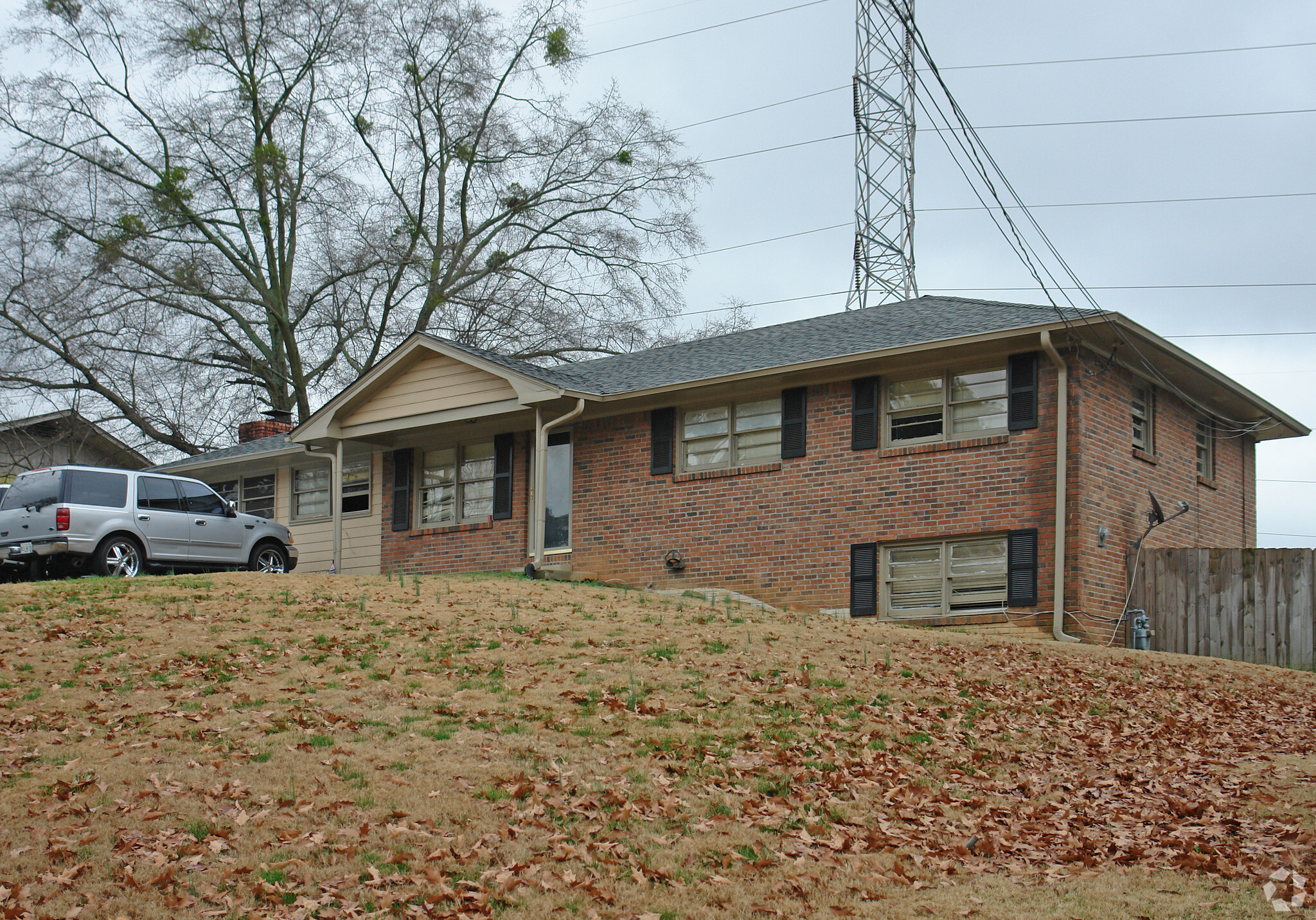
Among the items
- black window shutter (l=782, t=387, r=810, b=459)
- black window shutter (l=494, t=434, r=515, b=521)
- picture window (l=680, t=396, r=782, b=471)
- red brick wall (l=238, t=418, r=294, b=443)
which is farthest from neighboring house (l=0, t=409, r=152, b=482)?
black window shutter (l=782, t=387, r=810, b=459)

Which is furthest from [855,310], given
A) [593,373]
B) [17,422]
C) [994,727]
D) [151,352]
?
[17,422]

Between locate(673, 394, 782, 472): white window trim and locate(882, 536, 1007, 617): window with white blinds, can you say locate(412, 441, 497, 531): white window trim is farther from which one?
locate(882, 536, 1007, 617): window with white blinds

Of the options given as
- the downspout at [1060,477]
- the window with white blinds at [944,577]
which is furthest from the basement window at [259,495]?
the downspout at [1060,477]

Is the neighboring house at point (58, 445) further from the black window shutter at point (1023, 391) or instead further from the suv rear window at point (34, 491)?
the black window shutter at point (1023, 391)

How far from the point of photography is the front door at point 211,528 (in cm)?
1867

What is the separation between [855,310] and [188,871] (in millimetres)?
17505

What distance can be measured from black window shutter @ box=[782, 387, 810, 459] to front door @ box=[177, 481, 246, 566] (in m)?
8.60

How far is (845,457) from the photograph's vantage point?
17391mm

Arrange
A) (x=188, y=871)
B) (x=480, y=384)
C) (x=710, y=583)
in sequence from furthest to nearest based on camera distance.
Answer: (x=480, y=384) < (x=710, y=583) < (x=188, y=871)

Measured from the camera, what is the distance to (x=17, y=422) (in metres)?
31.9

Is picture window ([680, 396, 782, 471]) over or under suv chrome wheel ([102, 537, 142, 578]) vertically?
over

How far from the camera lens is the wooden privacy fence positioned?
15.7m

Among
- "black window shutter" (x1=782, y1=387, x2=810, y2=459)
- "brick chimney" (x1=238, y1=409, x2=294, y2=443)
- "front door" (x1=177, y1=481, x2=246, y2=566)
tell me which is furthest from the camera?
"brick chimney" (x1=238, y1=409, x2=294, y2=443)

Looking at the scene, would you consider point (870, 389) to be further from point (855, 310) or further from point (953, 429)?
point (855, 310)
